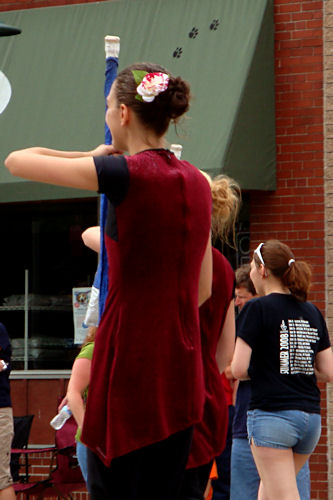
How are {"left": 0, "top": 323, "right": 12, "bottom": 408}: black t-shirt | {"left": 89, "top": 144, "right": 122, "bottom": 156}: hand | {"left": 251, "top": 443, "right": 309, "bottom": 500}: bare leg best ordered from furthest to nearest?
{"left": 0, "top": 323, "right": 12, "bottom": 408}: black t-shirt < {"left": 251, "top": 443, "right": 309, "bottom": 500}: bare leg < {"left": 89, "top": 144, "right": 122, "bottom": 156}: hand

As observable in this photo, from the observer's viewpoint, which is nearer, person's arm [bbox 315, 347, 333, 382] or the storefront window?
person's arm [bbox 315, 347, 333, 382]

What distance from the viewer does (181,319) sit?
9.12ft

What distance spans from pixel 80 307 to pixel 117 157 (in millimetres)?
7647

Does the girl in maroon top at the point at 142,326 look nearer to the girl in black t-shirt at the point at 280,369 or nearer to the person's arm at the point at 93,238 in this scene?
the person's arm at the point at 93,238

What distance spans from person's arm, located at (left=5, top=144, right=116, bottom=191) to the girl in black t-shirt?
291 cm

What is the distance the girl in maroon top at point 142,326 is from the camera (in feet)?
8.87

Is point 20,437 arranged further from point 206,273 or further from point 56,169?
point 56,169

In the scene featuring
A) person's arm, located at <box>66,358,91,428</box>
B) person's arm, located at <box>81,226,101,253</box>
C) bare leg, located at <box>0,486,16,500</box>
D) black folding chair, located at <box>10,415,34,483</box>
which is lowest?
bare leg, located at <box>0,486,16,500</box>

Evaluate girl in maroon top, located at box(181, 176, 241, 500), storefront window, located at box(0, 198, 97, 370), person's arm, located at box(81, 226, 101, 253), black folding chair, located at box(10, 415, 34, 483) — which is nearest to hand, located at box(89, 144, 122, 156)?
person's arm, located at box(81, 226, 101, 253)

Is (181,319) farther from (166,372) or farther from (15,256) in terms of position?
(15,256)

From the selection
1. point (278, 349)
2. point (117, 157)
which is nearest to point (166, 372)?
point (117, 157)

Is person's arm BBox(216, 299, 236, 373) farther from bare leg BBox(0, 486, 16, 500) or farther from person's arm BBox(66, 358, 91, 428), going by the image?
bare leg BBox(0, 486, 16, 500)

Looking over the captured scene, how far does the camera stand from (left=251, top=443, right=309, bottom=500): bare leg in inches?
207

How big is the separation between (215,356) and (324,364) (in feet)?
6.92
